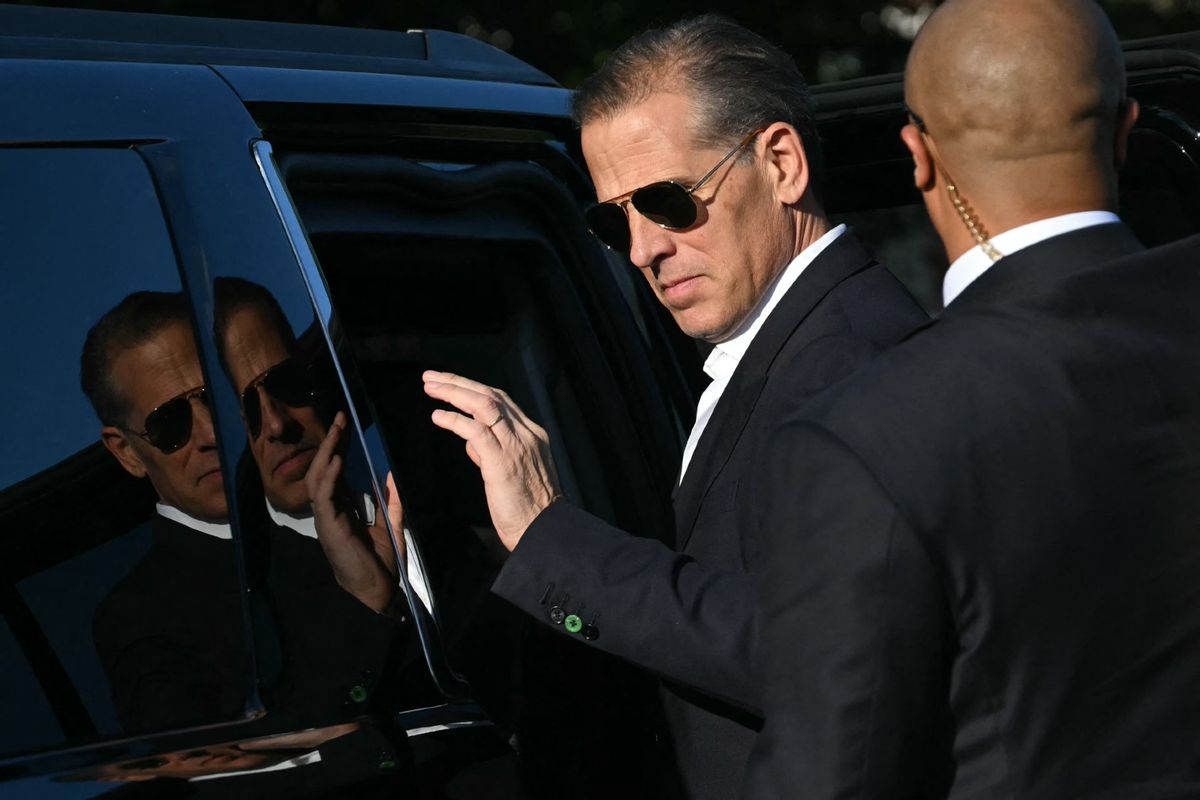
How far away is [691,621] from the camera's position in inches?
73.4

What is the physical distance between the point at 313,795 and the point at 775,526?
0.60 meters

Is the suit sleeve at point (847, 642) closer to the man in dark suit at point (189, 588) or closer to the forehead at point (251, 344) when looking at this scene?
the man in dark suit at point (189, 588)

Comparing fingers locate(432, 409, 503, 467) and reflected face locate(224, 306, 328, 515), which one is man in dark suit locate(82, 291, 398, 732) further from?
fingers locate(432, 409, 503, 467)

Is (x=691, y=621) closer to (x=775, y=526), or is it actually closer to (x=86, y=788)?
(x=775, y=526)

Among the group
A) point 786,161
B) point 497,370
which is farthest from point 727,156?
point 497,370

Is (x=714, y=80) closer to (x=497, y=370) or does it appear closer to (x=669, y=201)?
(x=669, y=201)

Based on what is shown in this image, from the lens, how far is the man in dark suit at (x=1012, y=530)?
1375mm

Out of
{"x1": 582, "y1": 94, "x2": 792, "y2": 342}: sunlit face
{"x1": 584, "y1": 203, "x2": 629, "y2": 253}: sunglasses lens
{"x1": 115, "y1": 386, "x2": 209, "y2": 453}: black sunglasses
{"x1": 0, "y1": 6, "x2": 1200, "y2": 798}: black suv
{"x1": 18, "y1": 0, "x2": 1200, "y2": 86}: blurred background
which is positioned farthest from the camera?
{"x1": 18, "y1": 0, "x2": 1200, "y2": 86}: blurred background

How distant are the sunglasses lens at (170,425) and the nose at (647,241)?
84 cm

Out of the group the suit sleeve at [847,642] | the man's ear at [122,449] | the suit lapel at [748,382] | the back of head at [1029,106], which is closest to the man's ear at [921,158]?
the back of head at [1029,106]

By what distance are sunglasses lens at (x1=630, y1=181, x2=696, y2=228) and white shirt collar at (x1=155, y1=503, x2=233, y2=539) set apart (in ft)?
2.86

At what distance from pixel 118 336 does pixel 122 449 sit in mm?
125

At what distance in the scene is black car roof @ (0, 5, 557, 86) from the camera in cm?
199

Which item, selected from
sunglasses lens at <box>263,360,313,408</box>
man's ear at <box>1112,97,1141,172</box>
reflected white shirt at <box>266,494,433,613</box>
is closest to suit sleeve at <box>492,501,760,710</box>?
A: reflected white shirt at <box>266,494,433,613</box>
